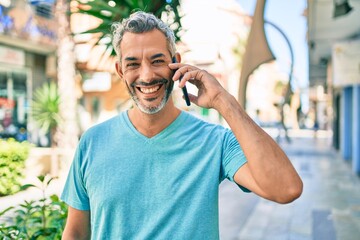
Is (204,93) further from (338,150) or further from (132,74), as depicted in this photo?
(338,150)

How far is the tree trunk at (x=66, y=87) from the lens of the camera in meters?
9.84

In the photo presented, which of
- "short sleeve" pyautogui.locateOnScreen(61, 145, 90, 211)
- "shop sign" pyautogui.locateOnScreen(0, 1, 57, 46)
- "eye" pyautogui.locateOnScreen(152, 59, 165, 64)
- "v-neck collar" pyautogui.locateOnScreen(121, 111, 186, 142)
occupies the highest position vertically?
"shop sign" pyautogui.locateOnScreen(0, 1, 57, 46)

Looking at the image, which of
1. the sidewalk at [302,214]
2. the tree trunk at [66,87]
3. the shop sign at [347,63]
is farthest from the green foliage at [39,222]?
the shop sign at [347,63]

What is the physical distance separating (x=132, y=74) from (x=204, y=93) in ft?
0.94

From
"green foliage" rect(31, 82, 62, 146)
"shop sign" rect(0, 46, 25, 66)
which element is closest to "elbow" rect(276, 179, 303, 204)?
"green foliage" rect(31, 82, 62, 146)

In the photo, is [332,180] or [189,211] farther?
[332,180]

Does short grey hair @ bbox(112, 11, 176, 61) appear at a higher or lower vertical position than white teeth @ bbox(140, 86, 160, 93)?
higher

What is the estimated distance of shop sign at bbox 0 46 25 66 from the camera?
1431cm

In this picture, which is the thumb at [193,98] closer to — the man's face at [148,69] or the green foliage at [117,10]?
the man's face at [148,69]

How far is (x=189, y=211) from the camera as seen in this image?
142cm

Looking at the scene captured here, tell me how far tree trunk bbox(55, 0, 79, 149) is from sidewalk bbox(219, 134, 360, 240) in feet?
12.9

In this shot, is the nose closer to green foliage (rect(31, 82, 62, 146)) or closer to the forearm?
the forearm

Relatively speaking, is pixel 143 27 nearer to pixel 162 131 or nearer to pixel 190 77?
pixel 190 77

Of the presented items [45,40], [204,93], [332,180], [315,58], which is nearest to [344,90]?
[315,58]
